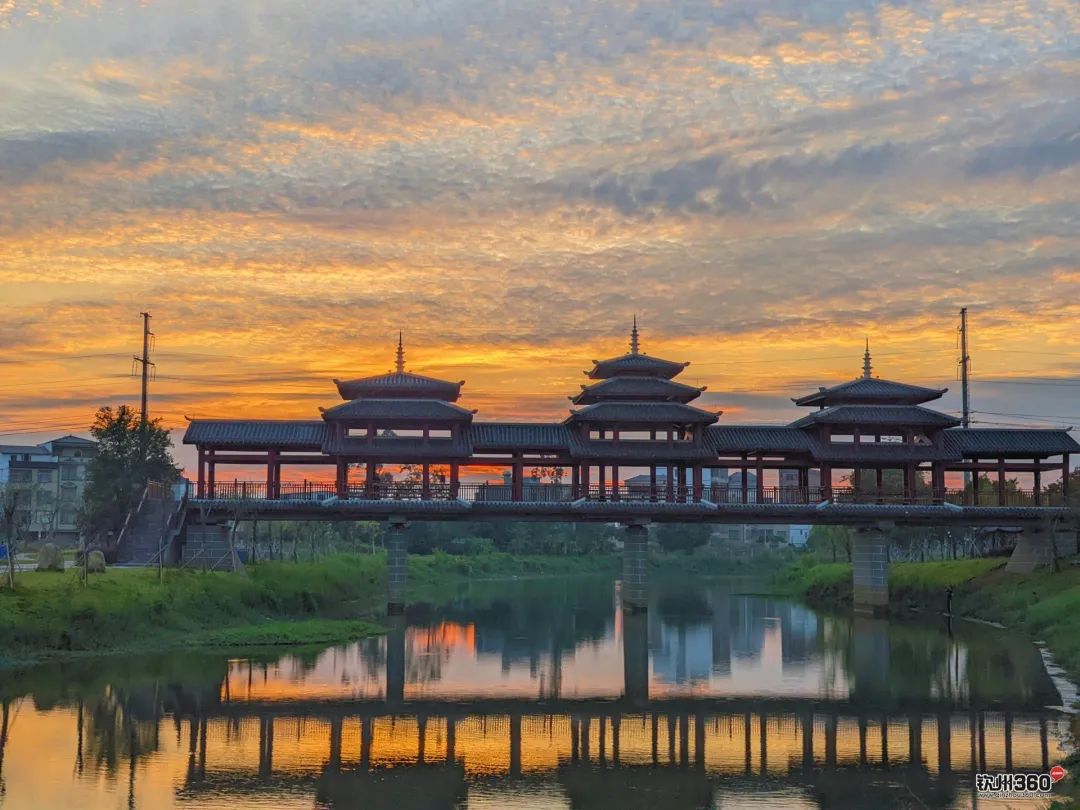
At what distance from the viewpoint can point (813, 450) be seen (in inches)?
1898

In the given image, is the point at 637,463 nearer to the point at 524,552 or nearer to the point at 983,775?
the point at 983,775

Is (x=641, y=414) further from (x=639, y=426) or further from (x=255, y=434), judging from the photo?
(x=255, y=434)

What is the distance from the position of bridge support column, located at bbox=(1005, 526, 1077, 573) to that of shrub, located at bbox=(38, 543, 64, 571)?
127 feet

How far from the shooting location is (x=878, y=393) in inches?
1909

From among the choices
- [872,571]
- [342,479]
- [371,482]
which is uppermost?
[342,479]

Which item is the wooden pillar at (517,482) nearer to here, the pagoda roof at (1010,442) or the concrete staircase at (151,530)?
the concrete staircase at (151,530)

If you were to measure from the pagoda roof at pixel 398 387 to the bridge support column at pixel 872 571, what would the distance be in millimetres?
19852

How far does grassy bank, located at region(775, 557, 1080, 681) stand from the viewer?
116 ft

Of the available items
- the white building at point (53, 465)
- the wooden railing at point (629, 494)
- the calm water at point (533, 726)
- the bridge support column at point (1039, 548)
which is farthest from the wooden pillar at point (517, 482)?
the white building at point (53, 465)

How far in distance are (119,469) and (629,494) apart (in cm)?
2161

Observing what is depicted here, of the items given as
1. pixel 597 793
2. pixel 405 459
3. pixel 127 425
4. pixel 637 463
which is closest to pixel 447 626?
pixel 405 459

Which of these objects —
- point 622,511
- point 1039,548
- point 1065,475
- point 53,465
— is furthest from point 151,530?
point 53,465

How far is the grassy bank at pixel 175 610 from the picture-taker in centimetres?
2931

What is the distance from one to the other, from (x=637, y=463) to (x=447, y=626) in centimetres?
1080
